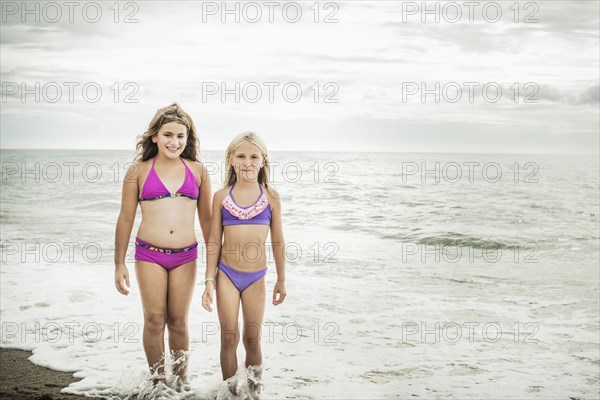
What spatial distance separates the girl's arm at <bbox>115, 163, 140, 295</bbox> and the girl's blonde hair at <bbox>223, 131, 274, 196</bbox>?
0.65 meters

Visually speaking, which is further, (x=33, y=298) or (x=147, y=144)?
(x=33, y=298)

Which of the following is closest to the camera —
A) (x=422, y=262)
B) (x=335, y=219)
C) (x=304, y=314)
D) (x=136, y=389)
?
(x=136, y=389)

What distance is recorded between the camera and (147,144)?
14.3 ft

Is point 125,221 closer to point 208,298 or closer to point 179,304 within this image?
point 179,304

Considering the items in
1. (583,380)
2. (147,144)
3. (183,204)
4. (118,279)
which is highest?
(147,144)

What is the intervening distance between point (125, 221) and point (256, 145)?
3.57 ft

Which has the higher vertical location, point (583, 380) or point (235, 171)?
point (235, 171)

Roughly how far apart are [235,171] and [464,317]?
4.75 m

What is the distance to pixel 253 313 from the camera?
169 inches

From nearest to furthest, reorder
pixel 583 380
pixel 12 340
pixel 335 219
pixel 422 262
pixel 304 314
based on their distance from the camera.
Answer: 1. pixel 583 380
2. pixel 12 340
3. pixel 304 314
4. pixel 422 262
5. pixel 335 219

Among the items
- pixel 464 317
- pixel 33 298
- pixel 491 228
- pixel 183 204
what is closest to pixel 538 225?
pixel 491 228

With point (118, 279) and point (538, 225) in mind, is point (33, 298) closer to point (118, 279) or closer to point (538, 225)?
point (118, 279)

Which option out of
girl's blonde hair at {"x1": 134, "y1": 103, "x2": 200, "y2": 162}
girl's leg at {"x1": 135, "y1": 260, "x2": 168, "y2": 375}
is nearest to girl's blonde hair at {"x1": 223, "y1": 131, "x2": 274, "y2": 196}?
girl's blonde hair at {"x1": 134, "y1": 103, "x2": 200, "y2": 162}

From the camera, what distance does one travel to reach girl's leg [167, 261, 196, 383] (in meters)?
4.24
